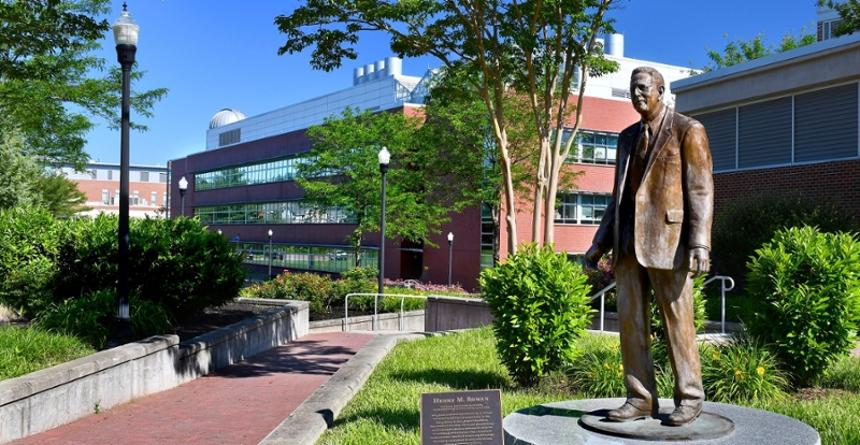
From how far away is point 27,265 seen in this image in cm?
1538

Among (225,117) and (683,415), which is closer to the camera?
Answer: (683,415)

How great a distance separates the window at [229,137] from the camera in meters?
97.1

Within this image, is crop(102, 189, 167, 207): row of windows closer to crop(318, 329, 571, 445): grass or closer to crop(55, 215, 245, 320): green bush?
crop(55, 215, 245, 320): green bush

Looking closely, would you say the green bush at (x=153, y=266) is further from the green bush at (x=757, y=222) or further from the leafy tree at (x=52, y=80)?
the green bush at (x=757, y=222)

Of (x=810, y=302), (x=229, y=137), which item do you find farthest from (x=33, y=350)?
(x=229, y=137)

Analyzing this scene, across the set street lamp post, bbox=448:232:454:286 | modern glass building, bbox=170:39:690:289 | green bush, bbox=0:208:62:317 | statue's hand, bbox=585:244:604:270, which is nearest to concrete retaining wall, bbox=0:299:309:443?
green bush, bbox=0:208:62:317

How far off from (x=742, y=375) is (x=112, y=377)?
7.21 m

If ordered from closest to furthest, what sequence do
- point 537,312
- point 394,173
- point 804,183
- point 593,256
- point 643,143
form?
point 643,143 < point 593,256 < point 537,312 < point 804,183 < point 394,173

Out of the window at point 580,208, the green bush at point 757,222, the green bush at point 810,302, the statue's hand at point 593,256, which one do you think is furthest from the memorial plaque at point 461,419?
the window at point 580,208

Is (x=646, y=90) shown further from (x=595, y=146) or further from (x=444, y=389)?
(x=595, y=146)

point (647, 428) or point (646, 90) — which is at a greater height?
point (646, 90)

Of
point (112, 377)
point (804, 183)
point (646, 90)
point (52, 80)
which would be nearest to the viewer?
point (646, 90)

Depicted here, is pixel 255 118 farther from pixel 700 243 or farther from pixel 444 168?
pixel 700 243

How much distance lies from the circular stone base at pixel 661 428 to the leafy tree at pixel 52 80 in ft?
45.4
